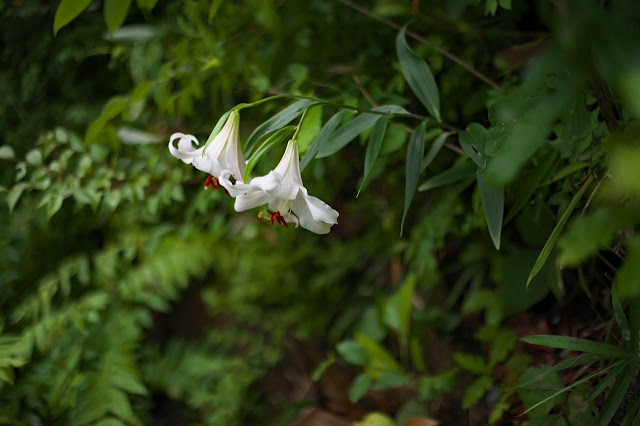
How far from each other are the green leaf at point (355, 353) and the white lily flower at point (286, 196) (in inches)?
24.6

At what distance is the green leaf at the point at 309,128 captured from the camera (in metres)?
0.80

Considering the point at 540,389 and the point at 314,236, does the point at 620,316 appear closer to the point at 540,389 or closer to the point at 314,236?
the point at 540,389

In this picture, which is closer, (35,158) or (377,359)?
(35,158)

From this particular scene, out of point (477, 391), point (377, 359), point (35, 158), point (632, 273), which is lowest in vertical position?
point (377, 359)

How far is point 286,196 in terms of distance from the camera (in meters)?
0.67

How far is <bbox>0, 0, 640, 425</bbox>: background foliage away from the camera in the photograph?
0.80 meters

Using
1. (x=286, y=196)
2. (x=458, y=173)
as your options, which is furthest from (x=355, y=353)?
(x=286, y=196)

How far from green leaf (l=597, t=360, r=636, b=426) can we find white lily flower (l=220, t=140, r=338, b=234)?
0.48 m

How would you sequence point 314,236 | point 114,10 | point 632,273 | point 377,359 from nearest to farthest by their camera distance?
point 632,273 → point 114,10 → point 377,359 → point 314,236

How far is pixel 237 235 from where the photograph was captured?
1.61m

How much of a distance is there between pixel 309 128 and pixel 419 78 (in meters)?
0.24

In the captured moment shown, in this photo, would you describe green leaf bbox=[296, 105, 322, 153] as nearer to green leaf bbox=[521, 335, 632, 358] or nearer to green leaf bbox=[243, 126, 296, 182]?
green leaf bbox=[243, 126, 296, 182]

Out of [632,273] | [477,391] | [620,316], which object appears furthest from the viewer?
[477,391]

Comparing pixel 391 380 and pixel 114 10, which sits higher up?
pixel 114 10
